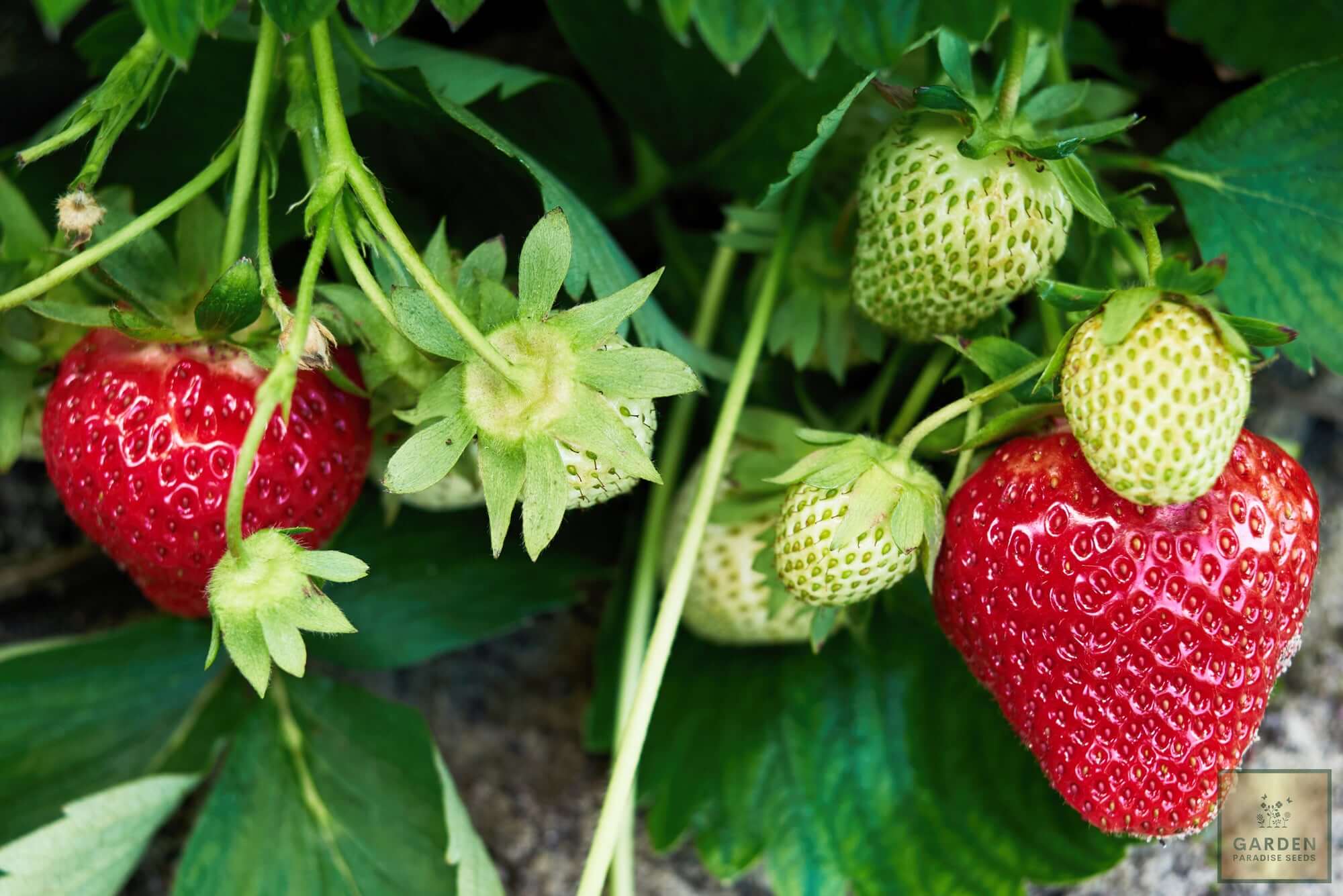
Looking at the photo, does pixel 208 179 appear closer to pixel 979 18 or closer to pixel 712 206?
pixel 979 18

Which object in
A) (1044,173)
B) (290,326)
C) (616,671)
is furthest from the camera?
(616,671)

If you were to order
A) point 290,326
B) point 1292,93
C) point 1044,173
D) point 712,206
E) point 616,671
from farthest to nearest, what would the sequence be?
1. point 712,206
2. point 616,671
3. point 1292,93
4. point 1044,173
5. point 290,326

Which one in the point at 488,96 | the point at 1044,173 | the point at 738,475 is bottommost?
the point at 738,475

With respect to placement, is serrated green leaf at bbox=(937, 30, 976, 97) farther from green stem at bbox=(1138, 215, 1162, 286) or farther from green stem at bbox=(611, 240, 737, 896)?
green stem at bbox=(611, 240, 737, 896)

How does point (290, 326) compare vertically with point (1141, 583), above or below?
above

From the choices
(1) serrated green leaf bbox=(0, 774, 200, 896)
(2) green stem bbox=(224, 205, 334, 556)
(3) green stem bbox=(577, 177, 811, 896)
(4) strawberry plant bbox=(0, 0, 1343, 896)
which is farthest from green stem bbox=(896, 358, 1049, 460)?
(1) serrated green leaf bbox=(0, 774, 200, 896)

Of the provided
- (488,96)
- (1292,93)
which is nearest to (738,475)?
(488,96)
